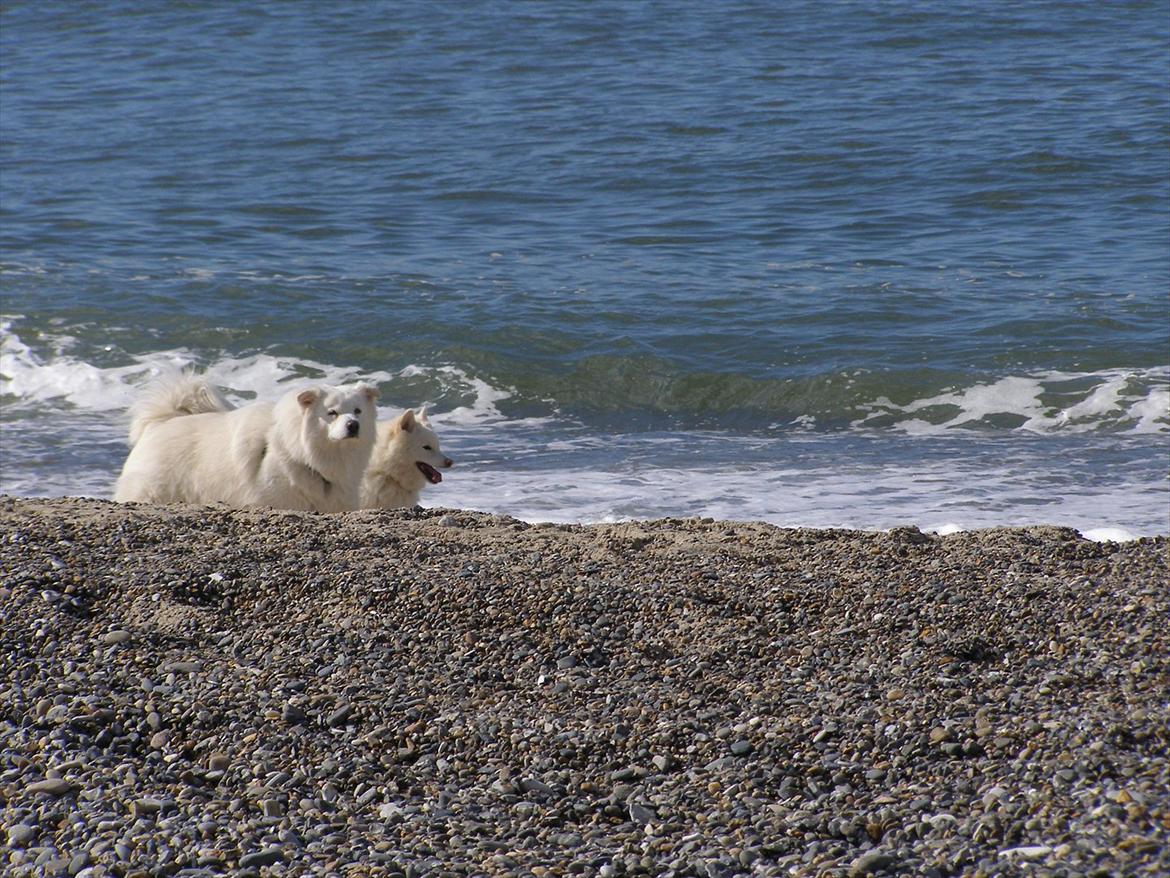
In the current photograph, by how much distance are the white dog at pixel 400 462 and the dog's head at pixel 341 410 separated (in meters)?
0.50

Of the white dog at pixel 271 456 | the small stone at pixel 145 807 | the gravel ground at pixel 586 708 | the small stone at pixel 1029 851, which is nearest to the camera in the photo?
the small stone at pixel 1029 851

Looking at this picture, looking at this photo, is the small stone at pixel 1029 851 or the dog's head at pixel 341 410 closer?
the small stone at pixel 1029 851

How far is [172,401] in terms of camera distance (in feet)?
31.4

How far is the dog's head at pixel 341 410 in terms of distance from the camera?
8648 mm

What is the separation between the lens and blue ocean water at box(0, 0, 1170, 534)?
1180 centimetres

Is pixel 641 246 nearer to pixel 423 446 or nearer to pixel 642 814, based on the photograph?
pixel 423 446

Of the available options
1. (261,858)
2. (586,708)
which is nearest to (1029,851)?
(586,708)

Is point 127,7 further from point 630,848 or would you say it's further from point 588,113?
point 630,848

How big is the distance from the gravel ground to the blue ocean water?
336cm

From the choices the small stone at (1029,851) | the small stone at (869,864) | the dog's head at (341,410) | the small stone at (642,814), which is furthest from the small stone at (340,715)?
the dog's head at (341,410)

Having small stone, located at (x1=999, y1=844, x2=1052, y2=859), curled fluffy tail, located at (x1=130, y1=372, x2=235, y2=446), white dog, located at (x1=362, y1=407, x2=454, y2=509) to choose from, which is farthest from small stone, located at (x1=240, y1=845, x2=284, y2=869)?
curled fluffy tail, located at (x1=130, y1=372, x2=235, y2=446)

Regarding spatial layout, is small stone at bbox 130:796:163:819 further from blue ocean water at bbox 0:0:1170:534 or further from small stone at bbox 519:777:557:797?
blue ocean water at bbox 0:0:1170:534

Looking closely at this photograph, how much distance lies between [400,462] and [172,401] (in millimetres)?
1506

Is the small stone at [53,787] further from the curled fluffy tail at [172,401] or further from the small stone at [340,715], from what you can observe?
the curled fluffy tail at [172,401]
